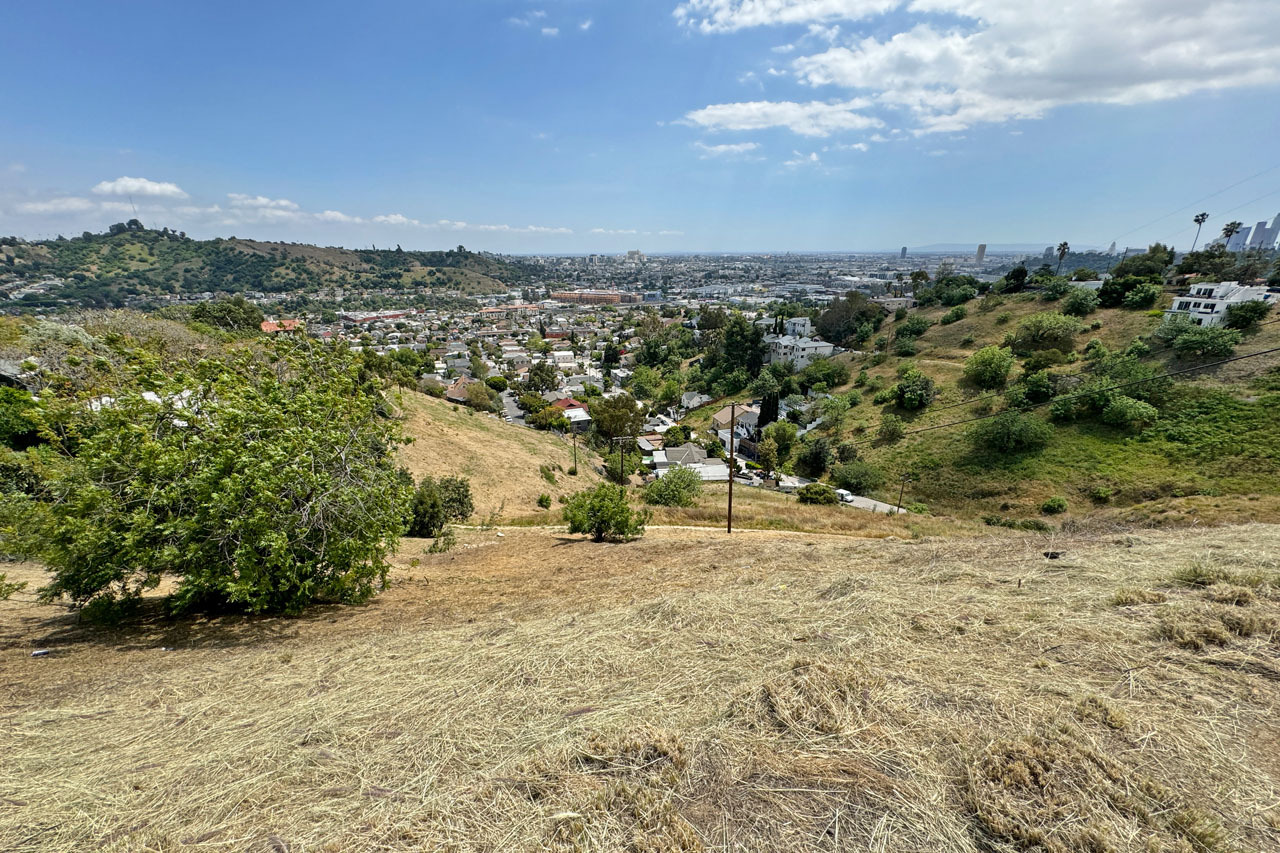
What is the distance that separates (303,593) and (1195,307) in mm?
60543

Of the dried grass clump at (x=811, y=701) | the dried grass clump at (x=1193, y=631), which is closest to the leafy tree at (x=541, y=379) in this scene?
the dried grass clump at (x=811, y=701)

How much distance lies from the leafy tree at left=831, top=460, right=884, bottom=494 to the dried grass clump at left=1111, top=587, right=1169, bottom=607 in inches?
1072

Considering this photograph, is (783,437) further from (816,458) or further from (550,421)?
(550,421)

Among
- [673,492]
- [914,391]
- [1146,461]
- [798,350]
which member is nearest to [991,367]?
[914,391]

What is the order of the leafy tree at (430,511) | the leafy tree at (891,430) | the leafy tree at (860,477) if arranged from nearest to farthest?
1. the leafy tree at (430,511)
2. the leafy tree at (860,477)
3. the leafy tree at (891,430)

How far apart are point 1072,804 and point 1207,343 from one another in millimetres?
44005

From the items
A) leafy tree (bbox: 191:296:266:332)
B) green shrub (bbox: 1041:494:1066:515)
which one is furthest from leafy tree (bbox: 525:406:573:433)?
green shrub (bbox: 1041:494:1066:515)

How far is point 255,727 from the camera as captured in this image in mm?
4617

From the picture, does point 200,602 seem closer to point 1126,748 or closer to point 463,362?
point 1126,748

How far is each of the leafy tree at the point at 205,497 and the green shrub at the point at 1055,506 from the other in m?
30.7

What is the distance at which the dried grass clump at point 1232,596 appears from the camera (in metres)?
5.53

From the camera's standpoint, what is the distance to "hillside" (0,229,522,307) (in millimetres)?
118625

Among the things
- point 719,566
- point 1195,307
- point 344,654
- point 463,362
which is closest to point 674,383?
point 463,362

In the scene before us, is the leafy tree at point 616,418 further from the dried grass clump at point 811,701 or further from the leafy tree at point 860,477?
the dried grass clump at point 811,701
